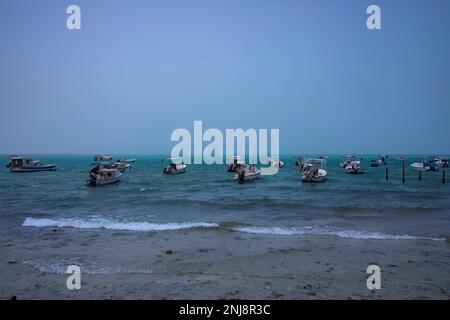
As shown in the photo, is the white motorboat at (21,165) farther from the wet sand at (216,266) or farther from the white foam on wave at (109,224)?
→ the wet sand at (216,266)

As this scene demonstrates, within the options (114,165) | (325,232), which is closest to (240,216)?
(325,232)

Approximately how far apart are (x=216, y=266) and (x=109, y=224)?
10718 mm

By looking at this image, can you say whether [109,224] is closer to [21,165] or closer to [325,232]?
[325,232]

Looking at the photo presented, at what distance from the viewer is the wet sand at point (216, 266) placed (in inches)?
365

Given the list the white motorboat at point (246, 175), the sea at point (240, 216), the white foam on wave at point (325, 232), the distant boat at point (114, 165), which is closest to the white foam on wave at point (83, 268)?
the sea at point (240, 216)

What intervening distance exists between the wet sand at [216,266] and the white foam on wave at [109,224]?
5.65 feet

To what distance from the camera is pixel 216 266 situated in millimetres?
11703

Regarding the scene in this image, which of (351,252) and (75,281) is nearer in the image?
(75,281)

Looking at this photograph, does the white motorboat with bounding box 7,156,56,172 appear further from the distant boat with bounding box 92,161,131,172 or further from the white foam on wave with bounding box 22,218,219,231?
the white foam on wave with bounding box 22,218,219,231

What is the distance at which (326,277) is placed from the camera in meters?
10.5

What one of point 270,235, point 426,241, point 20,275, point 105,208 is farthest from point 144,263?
point 105,208

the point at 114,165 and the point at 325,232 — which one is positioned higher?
the point at 325,232

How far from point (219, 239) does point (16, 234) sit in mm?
10299
